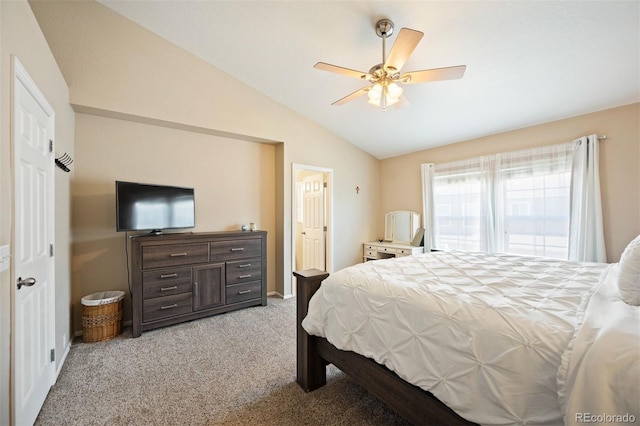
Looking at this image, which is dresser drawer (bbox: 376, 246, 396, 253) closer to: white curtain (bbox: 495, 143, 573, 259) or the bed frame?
white curtain (bbox: 495, 143, 573, 259)

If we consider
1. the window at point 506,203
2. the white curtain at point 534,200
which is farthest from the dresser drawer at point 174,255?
the white curtain at point 534,200

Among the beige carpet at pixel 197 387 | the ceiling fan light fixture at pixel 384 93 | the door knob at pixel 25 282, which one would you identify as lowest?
the beige carpet at pixel 197 387

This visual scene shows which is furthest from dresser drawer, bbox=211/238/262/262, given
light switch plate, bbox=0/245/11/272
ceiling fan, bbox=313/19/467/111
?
ceiling fan, bbox=313/19/467/111

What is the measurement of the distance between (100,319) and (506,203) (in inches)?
197

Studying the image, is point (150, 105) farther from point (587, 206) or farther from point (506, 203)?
point (587, 206)

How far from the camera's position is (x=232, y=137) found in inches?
149

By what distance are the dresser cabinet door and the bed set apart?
169 cm

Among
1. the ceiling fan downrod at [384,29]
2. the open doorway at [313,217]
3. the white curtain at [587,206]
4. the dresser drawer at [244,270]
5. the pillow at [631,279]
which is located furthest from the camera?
the open doorway at [313,217]

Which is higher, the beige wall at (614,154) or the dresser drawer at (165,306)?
the beige wall at (614,154)

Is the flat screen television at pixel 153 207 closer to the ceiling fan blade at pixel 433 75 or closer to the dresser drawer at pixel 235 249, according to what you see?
the dresser drawer at pixel 235 249

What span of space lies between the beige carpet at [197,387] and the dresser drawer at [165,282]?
0.42 meters

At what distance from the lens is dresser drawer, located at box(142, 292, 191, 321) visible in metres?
2.86

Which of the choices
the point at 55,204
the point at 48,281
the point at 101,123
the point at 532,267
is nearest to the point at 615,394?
the point at 532,267

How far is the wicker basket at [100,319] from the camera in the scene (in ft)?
8.70
